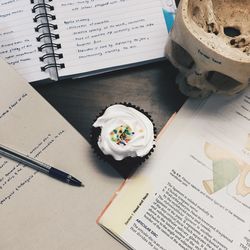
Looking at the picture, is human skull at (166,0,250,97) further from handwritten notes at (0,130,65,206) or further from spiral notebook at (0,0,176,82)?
handwritten notes at (0,130,65,206)

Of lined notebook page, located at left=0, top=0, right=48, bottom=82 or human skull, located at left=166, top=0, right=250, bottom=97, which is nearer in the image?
human skull, located at left=166, top=0, right=250, bottom=97

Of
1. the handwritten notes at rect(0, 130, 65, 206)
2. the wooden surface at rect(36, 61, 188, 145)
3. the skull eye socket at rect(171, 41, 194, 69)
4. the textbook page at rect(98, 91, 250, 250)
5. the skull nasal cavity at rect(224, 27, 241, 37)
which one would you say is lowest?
the textbook page at rect(98, 91, 250, 250)

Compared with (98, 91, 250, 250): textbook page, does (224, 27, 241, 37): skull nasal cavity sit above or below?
above

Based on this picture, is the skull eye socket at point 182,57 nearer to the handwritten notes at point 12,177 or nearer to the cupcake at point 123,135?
the cupcake at point 123,135

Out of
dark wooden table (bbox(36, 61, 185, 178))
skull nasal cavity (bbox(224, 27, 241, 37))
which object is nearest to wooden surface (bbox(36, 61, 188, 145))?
dark wooden table (bbox(36, 61, 185, 178))

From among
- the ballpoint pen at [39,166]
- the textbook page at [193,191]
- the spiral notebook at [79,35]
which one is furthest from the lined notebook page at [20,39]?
the textbook page at [193,191]

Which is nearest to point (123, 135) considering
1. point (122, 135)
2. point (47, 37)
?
point (122, 135)
